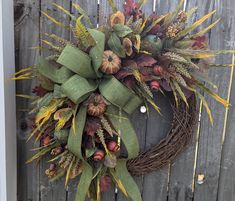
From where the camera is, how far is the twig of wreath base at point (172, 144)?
4.75 ft

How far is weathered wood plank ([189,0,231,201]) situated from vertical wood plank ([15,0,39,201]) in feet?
2.49

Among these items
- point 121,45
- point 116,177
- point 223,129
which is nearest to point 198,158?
point 223,129

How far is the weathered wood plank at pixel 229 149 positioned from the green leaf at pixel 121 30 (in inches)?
20.6

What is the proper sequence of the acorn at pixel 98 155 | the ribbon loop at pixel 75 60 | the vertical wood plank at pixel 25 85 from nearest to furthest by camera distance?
the ribbon loop at pixel 75 60
the acorn at pixel 98 155
the vertical wood plank at pixel 25 85

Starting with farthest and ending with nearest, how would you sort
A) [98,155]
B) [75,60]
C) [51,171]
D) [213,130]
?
[213,130]
[51,171]
[98,155]
[75,60]

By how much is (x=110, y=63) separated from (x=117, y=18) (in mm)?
183

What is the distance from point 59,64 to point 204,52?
59 cm

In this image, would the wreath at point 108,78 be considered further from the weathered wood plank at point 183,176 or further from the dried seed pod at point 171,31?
the weathered wood plank at point 183,176

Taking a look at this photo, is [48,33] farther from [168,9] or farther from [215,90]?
[215,90]

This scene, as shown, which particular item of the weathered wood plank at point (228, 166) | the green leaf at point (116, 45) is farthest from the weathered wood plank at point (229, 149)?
the green leaf at point (116, 45)

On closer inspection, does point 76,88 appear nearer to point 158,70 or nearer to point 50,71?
point 50,71

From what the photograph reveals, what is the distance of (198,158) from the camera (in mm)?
1631

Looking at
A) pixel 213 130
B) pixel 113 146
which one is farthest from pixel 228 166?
pixel 113 146

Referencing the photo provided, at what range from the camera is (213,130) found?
1.61 meters
